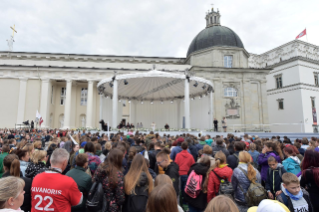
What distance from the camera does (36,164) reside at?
4.17m

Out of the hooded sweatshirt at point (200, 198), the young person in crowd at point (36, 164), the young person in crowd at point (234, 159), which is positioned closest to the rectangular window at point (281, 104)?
the young person in crowd at point (234, 159)

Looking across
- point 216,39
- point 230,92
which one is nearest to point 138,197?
A: point 230,92

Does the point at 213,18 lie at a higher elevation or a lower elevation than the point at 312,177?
higher

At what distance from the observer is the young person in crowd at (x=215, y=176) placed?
402 cm

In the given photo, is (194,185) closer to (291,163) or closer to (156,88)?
(291,163)

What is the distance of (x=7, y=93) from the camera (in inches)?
1232

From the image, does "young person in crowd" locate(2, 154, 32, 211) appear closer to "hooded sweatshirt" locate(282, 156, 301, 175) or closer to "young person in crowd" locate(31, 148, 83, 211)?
"young person in crowd" locate(31, 148, 83, 211)

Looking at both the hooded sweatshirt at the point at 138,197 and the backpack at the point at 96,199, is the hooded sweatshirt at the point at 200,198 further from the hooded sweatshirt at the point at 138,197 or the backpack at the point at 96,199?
the backpack at the point at 96,199

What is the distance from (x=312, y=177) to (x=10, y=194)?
4.28 m

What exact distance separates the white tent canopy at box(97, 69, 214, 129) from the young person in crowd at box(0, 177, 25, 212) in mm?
17670

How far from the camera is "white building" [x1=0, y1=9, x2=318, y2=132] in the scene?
30766 millimetres

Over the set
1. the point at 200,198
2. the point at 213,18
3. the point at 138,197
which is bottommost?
the point at 200,198

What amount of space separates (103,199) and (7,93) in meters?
35.6

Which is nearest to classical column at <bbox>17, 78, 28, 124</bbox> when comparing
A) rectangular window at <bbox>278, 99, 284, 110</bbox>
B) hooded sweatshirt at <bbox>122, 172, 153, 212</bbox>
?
hooded sweatshirt at <bbox>122, 172, 153, 212</bbox>
